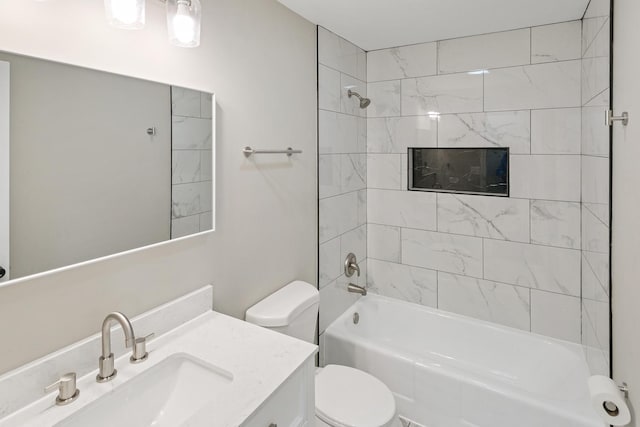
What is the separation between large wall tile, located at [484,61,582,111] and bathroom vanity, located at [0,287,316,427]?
2.18m

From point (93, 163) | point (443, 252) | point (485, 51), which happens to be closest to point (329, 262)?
point (443, 252)

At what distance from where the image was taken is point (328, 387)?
2059mm

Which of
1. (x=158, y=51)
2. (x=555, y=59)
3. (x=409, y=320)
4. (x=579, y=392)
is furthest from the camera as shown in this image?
(x=409, y=320)

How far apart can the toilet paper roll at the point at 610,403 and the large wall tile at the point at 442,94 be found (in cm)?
186

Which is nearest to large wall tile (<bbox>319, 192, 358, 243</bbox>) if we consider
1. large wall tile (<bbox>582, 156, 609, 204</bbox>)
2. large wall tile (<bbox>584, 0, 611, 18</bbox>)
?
large wall tile (<bbox>582, 156, 609, 204</bbox>)

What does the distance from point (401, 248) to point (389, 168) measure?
67 centimetres

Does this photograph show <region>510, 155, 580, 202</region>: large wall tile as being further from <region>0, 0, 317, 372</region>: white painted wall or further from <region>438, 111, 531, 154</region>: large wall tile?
<region>0, 0, 317, 372</region>: white painted wall

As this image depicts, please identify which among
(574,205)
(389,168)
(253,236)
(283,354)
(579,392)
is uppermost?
(389,168)

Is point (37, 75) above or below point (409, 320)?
above

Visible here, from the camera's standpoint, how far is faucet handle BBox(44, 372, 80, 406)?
109 cm

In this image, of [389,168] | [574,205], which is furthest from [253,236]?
[574,205]

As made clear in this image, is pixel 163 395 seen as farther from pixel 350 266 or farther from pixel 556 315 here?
pixel 556 315

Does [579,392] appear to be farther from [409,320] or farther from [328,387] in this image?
[328,387]

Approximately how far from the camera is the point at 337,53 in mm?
2619
